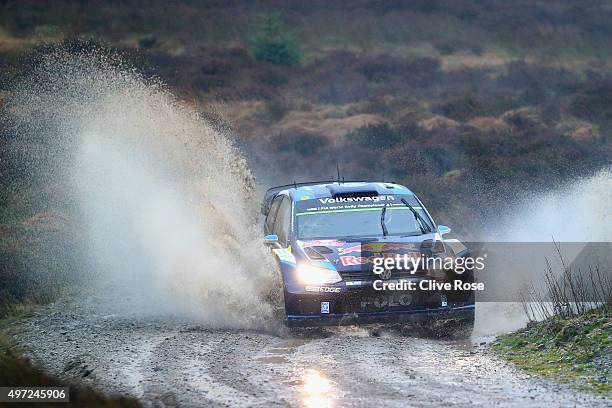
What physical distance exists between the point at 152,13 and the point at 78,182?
27.4m

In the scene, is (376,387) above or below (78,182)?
below

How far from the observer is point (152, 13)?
4791 centimetres

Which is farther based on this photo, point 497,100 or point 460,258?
point 497,100

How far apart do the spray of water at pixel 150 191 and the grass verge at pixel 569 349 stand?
10.9 ft

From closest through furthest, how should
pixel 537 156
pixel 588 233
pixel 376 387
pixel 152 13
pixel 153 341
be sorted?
pixel 376 387
pixel 153 341
pixel 588 233
pixel 537 156
pixel 152 13

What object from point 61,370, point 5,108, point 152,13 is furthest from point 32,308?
point 152,13

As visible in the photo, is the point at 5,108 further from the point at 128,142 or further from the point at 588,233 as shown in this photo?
the point at 588,233

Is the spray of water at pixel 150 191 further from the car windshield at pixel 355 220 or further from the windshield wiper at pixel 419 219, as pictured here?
the windshield wiper at pixel 419 219

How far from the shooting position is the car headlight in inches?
478

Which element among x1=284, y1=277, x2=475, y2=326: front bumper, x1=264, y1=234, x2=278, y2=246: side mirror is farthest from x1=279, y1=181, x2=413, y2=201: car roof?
x1=284, y1=277, x2=475, y2=326: front bumper

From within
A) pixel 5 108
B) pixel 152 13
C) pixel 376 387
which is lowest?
pixel 376 387

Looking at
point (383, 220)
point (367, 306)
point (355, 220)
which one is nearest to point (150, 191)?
point (355, 220)

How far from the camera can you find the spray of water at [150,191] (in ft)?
47.6

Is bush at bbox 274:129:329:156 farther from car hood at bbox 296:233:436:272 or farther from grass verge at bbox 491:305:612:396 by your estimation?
grass verge at bbox 491:305:612:396
